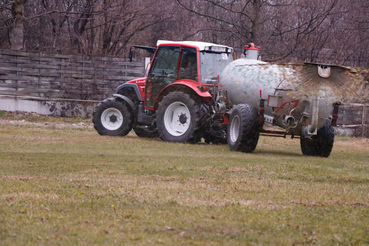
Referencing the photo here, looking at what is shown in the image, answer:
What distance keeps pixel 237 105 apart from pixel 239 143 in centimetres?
88

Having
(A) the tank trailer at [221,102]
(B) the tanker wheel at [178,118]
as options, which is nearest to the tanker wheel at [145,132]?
(A) the tank trailer at [221,102]

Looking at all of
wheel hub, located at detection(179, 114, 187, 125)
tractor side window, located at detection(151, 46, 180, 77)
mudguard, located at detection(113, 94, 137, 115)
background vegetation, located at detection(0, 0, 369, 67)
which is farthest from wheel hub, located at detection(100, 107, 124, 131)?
background vegetation, located at detection(0, 0, 369, 67)

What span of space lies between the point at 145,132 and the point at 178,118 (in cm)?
206

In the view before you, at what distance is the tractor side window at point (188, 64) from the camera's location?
53.1ft

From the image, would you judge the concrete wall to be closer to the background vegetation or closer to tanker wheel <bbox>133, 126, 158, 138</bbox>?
the background vegetation

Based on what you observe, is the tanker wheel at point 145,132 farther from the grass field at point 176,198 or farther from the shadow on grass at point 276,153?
the grass field at point 176,198

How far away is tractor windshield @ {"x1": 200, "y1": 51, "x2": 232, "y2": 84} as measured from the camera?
1609 centimetres

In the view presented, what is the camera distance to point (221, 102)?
15.6 metres

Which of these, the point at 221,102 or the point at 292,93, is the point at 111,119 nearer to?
the point at 221,102

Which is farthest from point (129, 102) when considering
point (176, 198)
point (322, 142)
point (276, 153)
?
point (176, 198)

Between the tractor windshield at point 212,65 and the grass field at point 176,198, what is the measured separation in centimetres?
283

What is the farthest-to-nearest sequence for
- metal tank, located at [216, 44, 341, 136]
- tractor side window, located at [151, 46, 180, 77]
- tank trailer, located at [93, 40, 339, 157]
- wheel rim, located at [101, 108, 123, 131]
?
1. wheel rim, located at [101, 108, 123, 131]
2. tractor side window, located at [151, 46, 180, 77]
3. tank trailer, located at [93, 40, 339, 157]
4. metal tank, located at [216, 44, 341, 136]

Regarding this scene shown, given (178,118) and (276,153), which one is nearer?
(276,153)

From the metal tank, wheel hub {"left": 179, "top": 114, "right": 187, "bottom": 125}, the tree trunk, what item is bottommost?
wheel hub {"left": 179, "top": 114, "right": 187, "bottom": 125}
